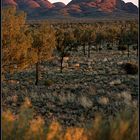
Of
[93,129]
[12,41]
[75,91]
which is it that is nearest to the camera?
[93,129]

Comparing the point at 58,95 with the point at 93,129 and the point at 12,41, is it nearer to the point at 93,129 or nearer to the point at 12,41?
the point at 12,41

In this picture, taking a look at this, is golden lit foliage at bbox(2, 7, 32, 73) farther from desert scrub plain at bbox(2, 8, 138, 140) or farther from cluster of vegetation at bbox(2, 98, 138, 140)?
cluster of vegetation at bbox(2, 98, 138, 140)

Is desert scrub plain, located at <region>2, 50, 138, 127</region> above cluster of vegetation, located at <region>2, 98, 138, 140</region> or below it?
below

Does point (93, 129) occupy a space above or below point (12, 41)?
below

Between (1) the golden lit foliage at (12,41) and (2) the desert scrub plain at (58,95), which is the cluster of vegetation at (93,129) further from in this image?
(1) the golden lit foliage at (12,41)

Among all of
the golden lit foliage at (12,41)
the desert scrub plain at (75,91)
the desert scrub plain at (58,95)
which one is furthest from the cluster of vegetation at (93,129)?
the golden lit foliage at (12,41)

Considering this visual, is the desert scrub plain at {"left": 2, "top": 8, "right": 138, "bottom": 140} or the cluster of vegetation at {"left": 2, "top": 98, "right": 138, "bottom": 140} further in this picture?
the desert scrub plain at {"left": 2, "top": 8, "right": 138, "bottom": 140}

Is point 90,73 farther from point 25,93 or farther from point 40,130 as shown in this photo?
point 40,130

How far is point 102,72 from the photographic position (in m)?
44.7

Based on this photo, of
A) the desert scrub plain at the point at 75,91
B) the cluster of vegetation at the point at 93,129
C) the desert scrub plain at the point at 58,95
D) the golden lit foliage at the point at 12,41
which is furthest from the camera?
the golden lit foliage at the point at 12,41

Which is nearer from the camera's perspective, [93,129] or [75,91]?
[93,129]

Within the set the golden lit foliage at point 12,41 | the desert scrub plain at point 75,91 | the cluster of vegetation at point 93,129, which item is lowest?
the desert scrub plain at point 75,91

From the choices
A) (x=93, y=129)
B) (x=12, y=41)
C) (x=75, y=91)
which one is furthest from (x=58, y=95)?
(x=93, y=129)

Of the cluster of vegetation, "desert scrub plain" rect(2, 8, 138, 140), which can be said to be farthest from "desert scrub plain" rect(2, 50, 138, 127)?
the cluster of vegetation
